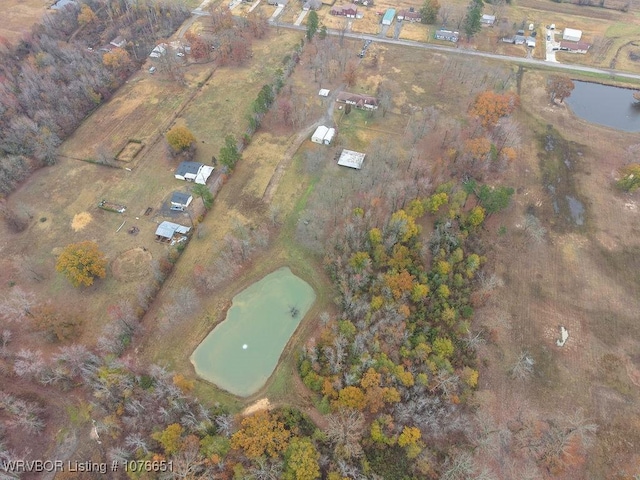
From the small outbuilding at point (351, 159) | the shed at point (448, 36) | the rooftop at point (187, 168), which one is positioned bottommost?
the rooftop at point (187, 168)

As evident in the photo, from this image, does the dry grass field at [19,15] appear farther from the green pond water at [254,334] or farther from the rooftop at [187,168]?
the green pond water at [254,334]

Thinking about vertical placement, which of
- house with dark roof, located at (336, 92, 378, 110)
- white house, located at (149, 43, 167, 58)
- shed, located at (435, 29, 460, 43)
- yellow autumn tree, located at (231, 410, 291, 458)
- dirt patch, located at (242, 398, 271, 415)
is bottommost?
dirt patch, located at (242, 398, 271, 415)

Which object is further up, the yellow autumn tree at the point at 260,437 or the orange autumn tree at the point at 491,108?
the orange autumn tree at the point at 491,108

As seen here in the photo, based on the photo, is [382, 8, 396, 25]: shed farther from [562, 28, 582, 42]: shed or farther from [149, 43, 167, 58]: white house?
[149, 43, 167, 58]: white house

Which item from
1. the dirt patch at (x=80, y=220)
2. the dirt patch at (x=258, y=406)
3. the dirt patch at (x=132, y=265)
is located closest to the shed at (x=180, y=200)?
the dirt patch at (x=132, y=265)

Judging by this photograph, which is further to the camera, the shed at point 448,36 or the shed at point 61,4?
the shed at point 61,4

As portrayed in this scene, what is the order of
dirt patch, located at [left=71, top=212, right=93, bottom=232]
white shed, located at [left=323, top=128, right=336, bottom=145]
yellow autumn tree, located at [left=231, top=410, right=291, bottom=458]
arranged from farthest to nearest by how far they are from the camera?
white shed, located at [left=323, top=128, right=336, bottom=145] → dirt patch, located at [left=71, top=212, right=93, bottom=232] → yellow autumn tree, located at [left=231, top=410, right=291, bottom=458]

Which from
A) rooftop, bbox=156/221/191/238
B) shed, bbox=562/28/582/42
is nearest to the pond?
shed, bbox=562/28/582/42

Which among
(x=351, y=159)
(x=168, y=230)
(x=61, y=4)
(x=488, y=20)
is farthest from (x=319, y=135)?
(x=61, y=4)
